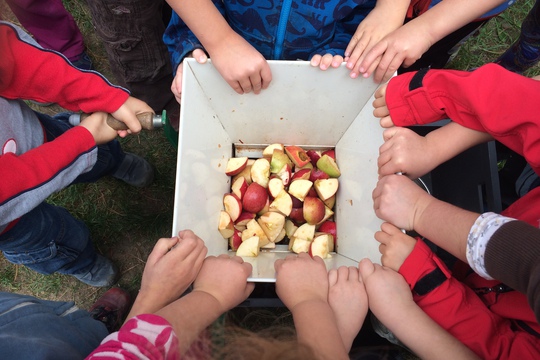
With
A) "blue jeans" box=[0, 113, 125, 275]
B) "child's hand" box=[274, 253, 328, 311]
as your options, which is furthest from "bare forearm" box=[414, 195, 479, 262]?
"blue jeans" box=[0, 113, 125, 275]

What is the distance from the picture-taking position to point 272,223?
3.43 feet

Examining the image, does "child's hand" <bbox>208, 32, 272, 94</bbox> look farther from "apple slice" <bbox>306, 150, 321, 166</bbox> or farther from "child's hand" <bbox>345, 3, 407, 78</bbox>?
"apple slice" <bbox>306, 150, 321, 166</bbox>

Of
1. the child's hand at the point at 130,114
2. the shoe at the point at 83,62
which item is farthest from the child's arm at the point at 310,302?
the shoe at the point at 83,62

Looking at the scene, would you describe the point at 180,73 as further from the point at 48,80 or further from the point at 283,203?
the point at 283,203

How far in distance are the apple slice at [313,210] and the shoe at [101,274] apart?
81cm

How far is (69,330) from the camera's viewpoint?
825 mm

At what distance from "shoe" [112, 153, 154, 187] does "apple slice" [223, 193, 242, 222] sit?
1.67 feet

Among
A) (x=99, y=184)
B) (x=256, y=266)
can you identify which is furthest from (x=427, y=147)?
(x=99, y=184)

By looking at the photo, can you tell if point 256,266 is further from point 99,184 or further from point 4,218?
point 99,184

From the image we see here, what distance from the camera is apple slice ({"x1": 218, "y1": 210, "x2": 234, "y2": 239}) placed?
1057 mm

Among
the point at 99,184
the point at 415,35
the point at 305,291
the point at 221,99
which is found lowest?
the point at 99,184

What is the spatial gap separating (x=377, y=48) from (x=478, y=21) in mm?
490

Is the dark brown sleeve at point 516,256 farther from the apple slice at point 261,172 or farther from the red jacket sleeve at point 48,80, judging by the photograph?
the red jacket sleeve at point 48,80

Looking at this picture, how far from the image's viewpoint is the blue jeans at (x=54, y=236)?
3.23 feet
